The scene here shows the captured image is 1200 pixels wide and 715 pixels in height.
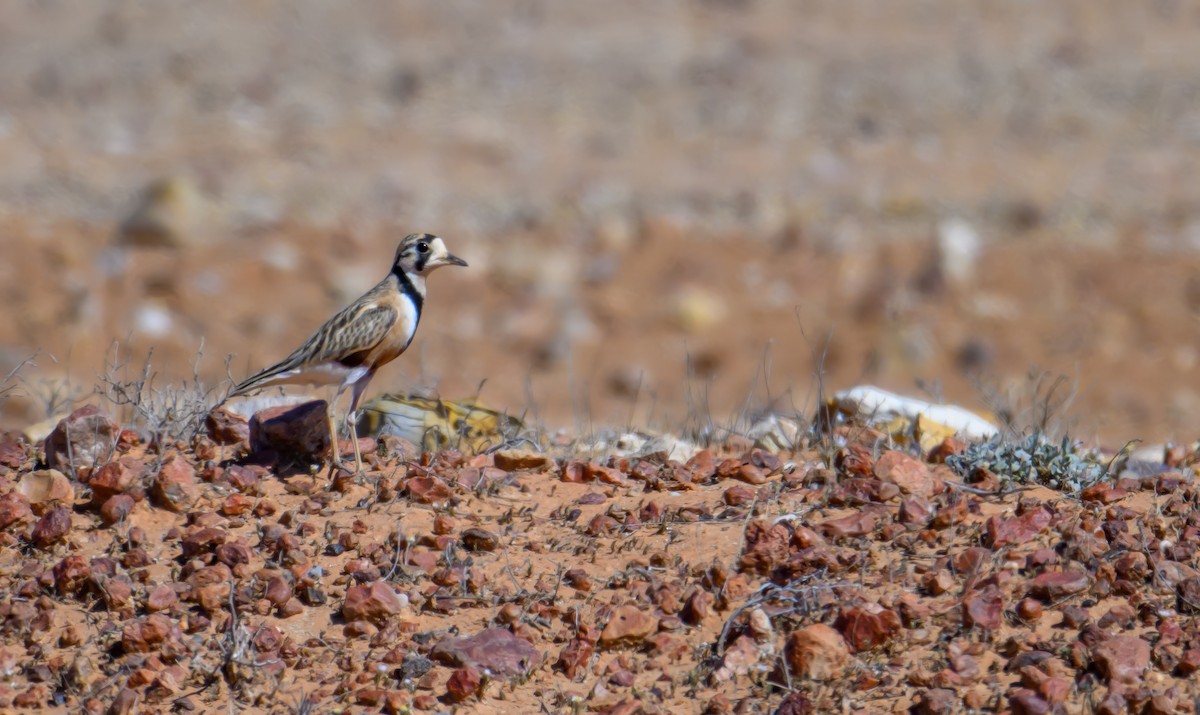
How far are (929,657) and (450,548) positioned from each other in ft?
5.09

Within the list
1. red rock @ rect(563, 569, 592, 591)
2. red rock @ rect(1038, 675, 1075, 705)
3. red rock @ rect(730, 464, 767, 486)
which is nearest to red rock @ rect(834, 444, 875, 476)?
red rock @ rect(730, 464, 767, 486)

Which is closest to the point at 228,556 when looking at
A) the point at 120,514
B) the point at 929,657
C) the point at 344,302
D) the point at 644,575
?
the point at 120,514

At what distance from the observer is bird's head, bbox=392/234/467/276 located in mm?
5645

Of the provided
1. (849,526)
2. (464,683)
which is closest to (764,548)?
(849,526)

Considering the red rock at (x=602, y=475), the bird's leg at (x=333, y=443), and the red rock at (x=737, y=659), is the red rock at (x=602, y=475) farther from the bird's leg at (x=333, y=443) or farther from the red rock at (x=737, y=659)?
the red rock at (x=737, y=659)

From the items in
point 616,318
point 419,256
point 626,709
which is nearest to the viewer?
point 626,709

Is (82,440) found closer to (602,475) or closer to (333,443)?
A: (333,443)

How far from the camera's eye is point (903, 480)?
4.79 meters

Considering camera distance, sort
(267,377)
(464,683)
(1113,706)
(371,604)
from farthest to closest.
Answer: (267,377)
(371,604)
(464,683)
(1113,706)

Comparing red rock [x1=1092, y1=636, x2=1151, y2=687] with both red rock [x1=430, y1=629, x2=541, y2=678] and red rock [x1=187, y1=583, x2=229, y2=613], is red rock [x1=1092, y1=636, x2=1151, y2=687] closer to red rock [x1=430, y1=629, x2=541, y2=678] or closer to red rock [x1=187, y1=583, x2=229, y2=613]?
red rock [x1=430, y1=629, x2=541, y2=678]

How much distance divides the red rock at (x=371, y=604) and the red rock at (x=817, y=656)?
122 cm

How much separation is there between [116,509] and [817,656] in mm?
2397

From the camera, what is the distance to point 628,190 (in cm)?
1728

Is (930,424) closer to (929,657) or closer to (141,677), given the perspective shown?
(929,657)
